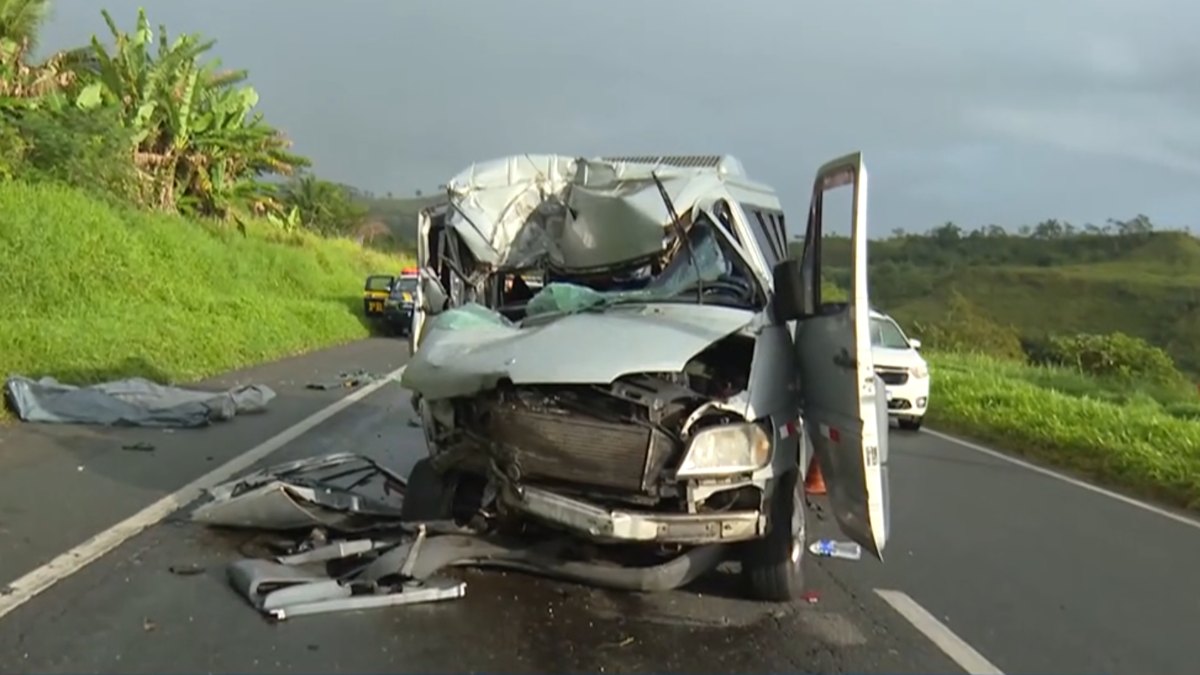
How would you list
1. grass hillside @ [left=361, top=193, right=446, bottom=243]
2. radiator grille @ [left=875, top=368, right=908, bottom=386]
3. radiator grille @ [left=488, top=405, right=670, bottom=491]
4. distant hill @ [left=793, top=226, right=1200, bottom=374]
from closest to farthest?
radiator grille @ [left=488, top=405, right=670, bottom=491] < radiator grille @ [left=875, top=368, right=908, bottom=386] < distant hill @ [left=793, top=226, right=1200, bottom=374] < grass hillside @ [left=361, top=193, right=446, bottom=243]

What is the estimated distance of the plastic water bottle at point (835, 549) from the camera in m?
7.62

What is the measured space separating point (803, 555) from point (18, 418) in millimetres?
8239

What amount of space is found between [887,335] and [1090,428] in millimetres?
3052

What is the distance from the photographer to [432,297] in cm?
827

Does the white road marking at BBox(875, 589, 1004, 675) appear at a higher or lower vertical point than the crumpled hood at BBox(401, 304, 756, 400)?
lower

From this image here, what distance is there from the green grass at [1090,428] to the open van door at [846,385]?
7.93 meters

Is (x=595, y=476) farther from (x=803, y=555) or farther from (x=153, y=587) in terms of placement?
(x=153, y=587)

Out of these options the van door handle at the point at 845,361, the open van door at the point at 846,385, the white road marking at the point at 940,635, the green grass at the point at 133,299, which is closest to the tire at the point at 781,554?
the open van door at the point at 846,385

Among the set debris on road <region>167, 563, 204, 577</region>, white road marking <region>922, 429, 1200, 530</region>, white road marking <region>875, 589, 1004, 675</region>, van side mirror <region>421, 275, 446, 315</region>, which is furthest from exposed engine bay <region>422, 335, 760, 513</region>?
white road marking <region>922, 429, 1200, 530</region>

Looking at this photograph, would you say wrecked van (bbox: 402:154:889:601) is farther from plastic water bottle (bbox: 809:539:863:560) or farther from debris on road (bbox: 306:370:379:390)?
debris on road (bbox: 306:370:379:390)

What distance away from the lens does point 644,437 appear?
17.9 ft

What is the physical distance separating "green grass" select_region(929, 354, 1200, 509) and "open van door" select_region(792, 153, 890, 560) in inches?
312

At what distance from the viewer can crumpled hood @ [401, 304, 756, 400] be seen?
5.50m

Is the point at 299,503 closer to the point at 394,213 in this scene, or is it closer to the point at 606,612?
the point at 606,612
